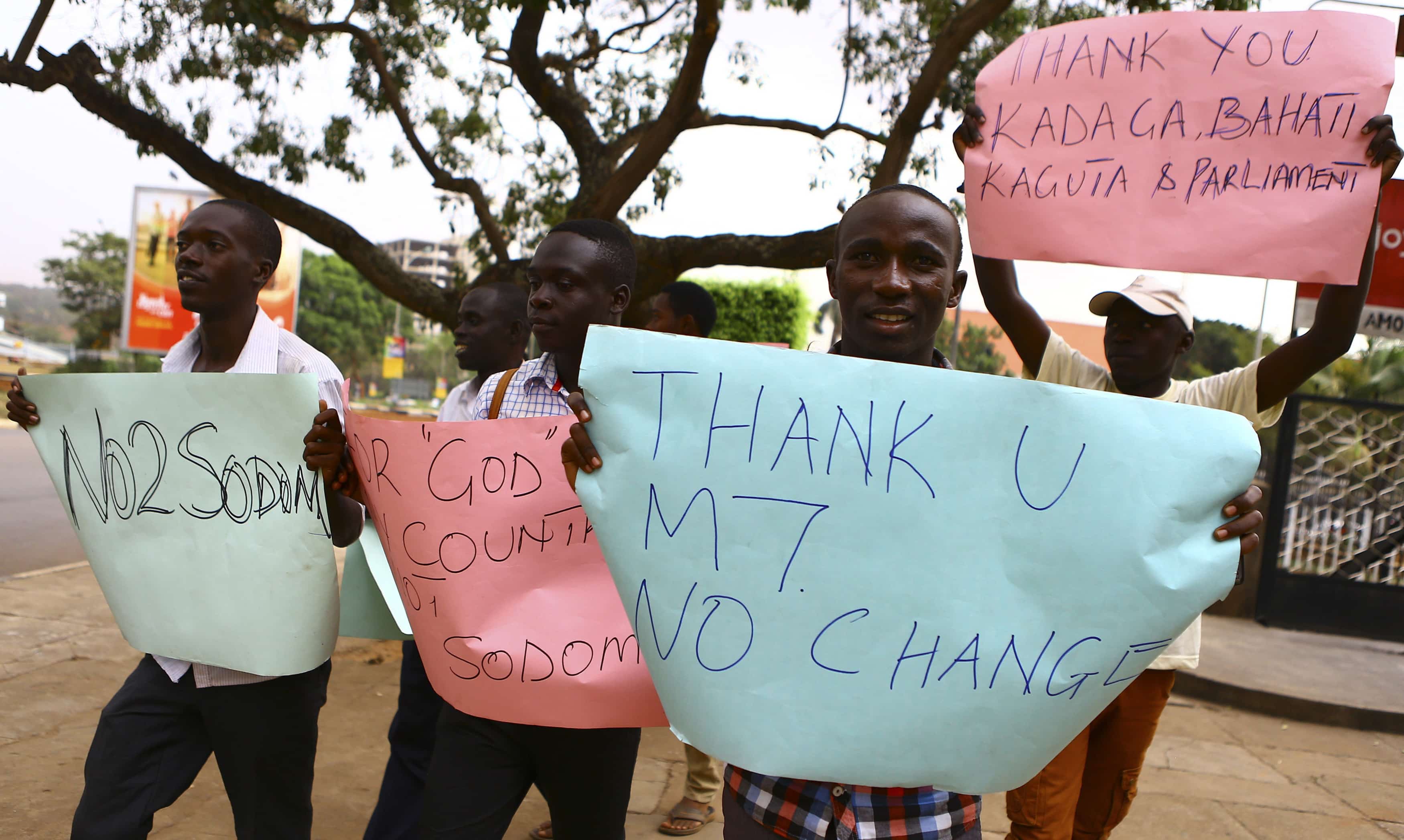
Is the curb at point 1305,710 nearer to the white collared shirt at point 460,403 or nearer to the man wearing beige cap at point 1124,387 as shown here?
the man wearing beige cap at point 1124,387

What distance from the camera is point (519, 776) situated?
1.92 metres

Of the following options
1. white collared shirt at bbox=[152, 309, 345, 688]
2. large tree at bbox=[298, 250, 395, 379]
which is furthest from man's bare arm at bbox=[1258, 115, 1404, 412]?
large tree at bbox=[298, 250, 395, 379]

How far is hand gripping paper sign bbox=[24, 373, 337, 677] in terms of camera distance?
1914 millimetres

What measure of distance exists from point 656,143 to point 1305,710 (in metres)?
5.03

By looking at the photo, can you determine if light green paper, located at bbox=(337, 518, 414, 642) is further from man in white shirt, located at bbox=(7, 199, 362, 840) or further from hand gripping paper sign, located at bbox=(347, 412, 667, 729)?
hand gripping paper sign, located at bbox=(347, 412, 667, 729)

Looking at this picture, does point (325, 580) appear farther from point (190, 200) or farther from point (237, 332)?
point (190, 200)

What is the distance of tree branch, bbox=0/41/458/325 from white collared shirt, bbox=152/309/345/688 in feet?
11.4

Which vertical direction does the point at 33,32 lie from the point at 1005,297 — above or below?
above

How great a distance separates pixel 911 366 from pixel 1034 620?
380mm

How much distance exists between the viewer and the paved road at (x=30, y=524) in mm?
7461

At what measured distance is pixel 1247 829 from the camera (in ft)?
12.8

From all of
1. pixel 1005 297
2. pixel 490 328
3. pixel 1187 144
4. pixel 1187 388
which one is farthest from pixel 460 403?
pixel 1187 144

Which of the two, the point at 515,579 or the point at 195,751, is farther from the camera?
the point at 195,751

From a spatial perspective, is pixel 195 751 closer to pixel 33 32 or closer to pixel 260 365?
pixel 260 365
